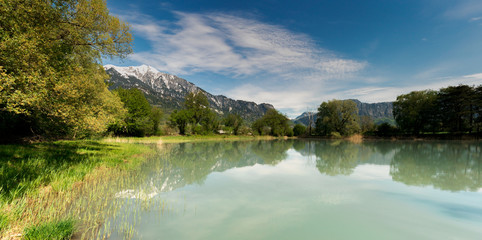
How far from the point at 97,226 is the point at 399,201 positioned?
11.4 metres

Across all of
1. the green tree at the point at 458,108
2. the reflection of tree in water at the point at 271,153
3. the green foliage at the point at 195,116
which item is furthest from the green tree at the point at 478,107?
the green foliage at the point at 195,116

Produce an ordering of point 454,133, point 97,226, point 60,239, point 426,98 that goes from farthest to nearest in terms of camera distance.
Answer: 1. point 426,98
2. point 454,133
3. point 97,226
4. point 60,239

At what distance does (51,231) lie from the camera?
443 cm

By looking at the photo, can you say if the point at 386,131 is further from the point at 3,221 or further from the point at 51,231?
the point at 3,221

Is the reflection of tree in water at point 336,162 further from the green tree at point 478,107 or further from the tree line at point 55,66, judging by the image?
the green tree at point 478,107

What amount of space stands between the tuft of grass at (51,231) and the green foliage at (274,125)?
7841cm

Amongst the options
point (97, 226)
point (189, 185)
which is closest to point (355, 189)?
point (189, 185)

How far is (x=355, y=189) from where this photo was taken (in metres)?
10.1

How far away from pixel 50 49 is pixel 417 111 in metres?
79.2

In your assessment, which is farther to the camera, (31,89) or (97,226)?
(31,89)

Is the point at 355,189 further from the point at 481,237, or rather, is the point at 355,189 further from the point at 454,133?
the point at 454,133

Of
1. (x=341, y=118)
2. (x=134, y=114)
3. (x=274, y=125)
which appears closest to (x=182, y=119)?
(x=134, y=114)

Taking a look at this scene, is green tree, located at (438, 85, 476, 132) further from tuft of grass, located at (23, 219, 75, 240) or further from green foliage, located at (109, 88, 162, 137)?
green foliage, located at (109, 88, 162, 137)

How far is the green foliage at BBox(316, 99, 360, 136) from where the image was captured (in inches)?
2611
